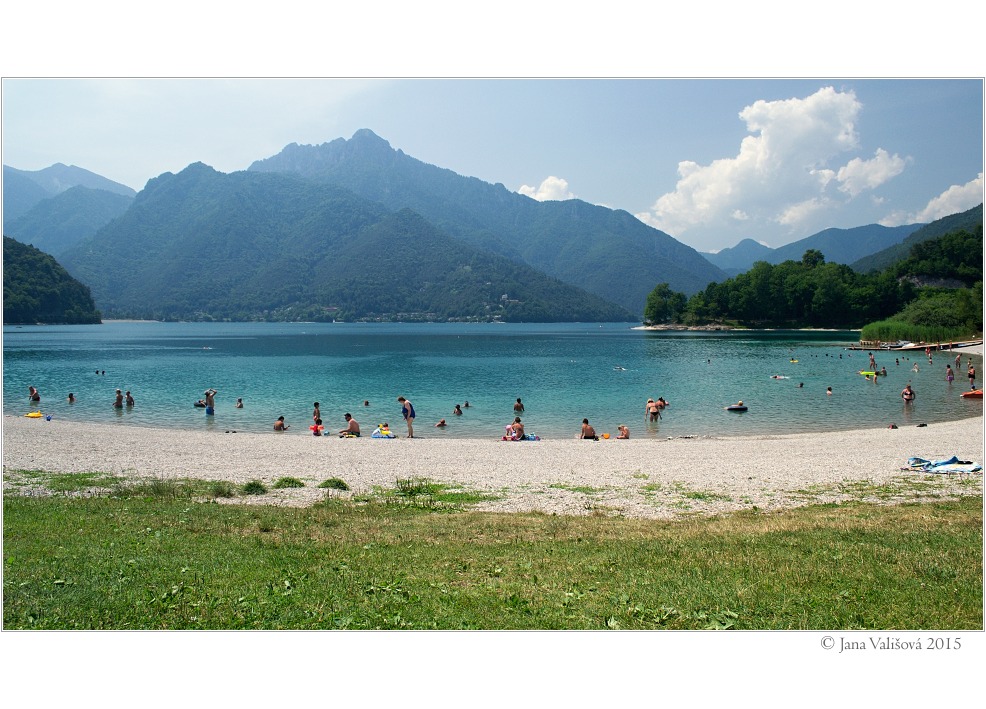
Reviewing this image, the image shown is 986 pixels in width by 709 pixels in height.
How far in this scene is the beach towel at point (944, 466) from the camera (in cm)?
1545

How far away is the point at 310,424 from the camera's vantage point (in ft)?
108

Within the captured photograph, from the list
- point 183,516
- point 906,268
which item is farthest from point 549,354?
point 906,268

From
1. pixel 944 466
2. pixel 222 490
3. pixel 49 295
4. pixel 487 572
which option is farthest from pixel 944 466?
pixel 49 295

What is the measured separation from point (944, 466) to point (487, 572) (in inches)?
A: 564

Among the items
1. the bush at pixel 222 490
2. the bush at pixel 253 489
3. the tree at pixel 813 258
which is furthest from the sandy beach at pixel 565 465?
the tree at pixel 813 258

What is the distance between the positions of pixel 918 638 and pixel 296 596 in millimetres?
6492

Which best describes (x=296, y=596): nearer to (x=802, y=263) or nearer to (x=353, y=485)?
(x=353, y=485)

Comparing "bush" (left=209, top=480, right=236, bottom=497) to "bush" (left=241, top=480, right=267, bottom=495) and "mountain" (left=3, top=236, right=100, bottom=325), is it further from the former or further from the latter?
"mountain" (left=3, top=236, right=100, bottom=325)

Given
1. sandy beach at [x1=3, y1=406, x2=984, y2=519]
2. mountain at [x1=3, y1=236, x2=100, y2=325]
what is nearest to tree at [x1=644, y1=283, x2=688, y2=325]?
mountain at [x1=3, y1=236, x2=100, y2=325]

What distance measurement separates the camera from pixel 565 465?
18781 mm

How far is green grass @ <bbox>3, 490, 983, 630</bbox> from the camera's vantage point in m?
6.35

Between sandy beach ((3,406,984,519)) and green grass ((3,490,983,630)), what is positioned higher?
green grass ((3,490,983,630))

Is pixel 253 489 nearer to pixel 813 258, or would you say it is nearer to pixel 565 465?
pixel 565 465

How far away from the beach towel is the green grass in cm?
588
